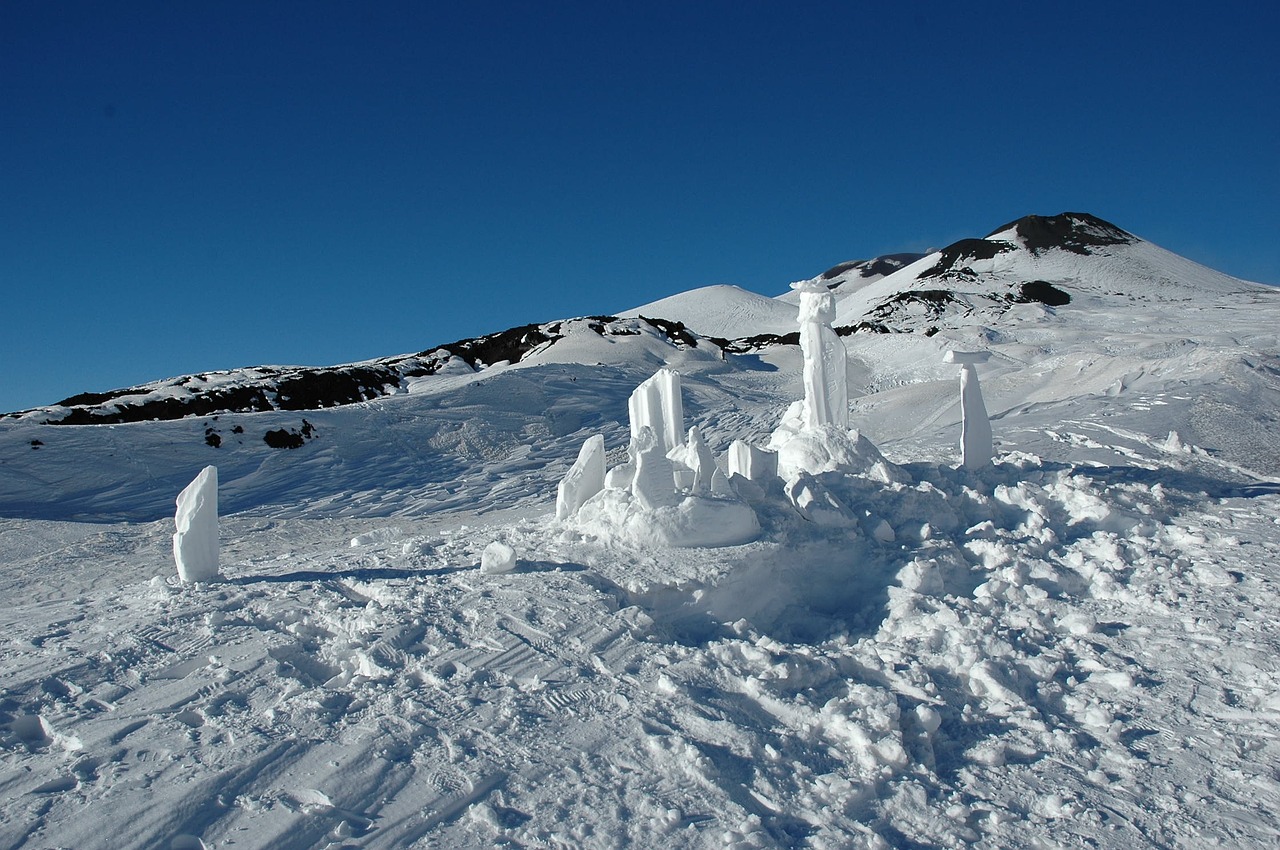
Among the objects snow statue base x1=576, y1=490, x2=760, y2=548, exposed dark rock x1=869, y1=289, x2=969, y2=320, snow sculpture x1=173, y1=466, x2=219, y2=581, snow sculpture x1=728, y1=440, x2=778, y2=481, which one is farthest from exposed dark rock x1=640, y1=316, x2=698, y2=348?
snow sculpture x1=173, y1=466, x2=219, y2=581

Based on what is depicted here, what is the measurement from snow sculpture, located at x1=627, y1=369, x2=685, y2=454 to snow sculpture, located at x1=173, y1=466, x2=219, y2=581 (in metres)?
5.44

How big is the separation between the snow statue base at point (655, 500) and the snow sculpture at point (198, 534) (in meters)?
3.76

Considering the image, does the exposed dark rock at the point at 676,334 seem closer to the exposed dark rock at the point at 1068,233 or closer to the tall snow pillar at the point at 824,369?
the tall snow pillar at the point at 824,369

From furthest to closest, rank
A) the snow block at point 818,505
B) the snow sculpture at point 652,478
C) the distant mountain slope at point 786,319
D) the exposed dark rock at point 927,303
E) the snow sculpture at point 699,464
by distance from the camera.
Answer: the exposed dark rock at point 927,303, the distant mountain slope at point 786,319, the snow sculpture at point 699,464, the snow block at point 818,505, the snow sculpture at point 652,478

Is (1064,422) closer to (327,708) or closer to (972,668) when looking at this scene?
(972,668)

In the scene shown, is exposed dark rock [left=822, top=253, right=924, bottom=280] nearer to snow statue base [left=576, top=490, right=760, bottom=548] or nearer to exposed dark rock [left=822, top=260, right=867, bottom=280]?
exposed dark rock [left=822, top=260, right=867, bottom=280]

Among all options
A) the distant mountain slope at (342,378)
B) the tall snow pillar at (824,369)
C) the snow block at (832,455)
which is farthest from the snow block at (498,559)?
the distant mountain slope at (342,378)

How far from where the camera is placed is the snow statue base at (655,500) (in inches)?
322

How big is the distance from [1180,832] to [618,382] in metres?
26.4

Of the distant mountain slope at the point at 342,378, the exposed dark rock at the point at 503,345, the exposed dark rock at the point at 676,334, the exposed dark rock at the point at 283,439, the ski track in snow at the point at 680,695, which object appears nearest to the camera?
the ski track in snow at the point at 680,695

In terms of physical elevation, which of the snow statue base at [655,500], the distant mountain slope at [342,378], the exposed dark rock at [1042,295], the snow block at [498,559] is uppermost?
the exposed dark rock at [1042,295]

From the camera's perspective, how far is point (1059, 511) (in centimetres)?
984

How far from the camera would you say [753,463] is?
32.3 ft

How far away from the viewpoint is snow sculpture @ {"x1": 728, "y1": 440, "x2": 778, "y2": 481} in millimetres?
9750
